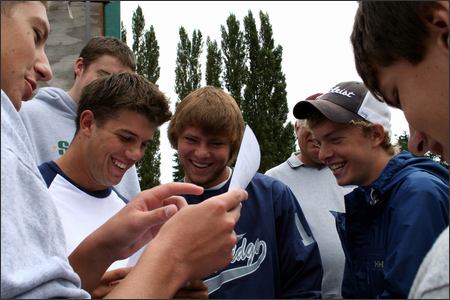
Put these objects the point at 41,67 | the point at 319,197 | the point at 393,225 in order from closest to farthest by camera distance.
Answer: the point at 41,67, the point at 393,225, the point at 319,197

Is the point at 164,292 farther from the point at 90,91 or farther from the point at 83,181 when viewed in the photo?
the point at 90,91

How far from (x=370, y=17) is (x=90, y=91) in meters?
1.68

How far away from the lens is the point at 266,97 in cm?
2000

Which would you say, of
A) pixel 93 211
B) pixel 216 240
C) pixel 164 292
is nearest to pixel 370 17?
pixel 216 240

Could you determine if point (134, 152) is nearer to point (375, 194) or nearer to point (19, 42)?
point (375, 194)

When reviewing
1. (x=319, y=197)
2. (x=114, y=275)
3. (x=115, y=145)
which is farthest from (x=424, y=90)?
(x=319, y=197)

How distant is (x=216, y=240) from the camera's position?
4.16ft

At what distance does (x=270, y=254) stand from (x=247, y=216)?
0.18 metres

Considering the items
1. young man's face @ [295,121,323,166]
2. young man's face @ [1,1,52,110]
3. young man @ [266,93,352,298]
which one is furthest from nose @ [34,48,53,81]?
young man's face @ [295,121,323,166]

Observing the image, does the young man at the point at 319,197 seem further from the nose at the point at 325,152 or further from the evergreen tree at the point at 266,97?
the evergreen tree at the point at 266,97

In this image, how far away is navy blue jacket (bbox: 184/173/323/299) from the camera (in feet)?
8.05

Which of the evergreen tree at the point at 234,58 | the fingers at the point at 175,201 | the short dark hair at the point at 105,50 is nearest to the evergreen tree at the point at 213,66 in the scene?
the evergreen tree at the point at 234,58

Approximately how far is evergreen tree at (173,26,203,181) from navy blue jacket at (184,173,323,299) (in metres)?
18.7

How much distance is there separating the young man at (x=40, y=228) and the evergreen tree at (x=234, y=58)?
16536 millimetres
